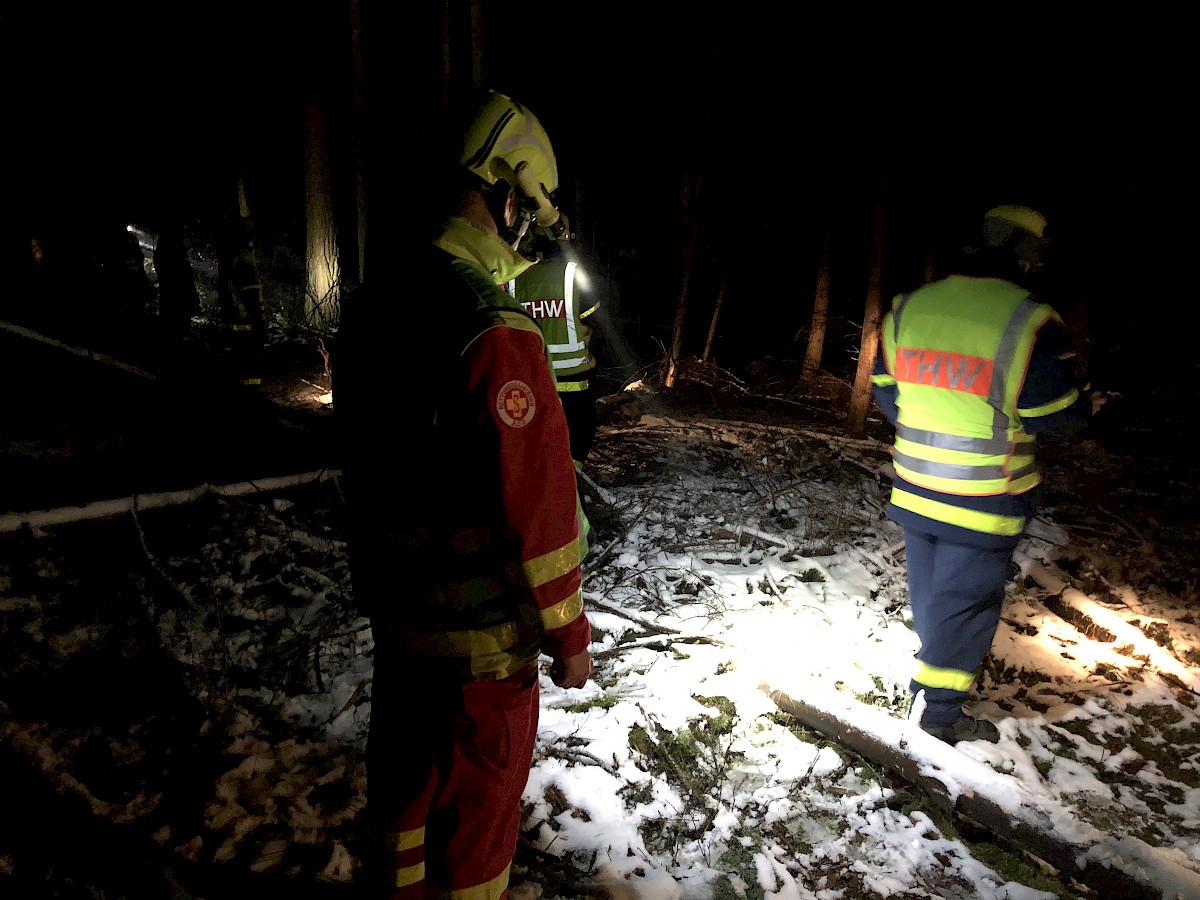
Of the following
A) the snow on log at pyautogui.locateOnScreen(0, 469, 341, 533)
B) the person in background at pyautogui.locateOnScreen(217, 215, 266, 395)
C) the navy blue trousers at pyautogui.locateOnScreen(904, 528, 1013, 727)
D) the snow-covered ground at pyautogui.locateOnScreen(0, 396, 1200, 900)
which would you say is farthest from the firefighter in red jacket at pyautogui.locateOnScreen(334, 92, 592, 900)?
the person in background at pyautogui.locateOnScreen(217, 215, 266, 395)

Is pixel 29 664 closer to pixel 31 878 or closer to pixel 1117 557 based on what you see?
pixel 31 878

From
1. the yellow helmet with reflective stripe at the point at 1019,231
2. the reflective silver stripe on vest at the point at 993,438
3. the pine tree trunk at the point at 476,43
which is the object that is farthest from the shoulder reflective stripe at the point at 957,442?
the pine tree trunk at the point at 476,43

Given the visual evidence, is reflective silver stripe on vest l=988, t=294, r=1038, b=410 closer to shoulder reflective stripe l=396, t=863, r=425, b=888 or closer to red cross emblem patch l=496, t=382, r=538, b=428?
red cross emblem patch l=496, t=382, r=538, b=428

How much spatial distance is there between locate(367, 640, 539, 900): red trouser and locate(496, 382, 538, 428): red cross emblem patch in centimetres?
74

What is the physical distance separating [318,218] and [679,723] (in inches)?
533

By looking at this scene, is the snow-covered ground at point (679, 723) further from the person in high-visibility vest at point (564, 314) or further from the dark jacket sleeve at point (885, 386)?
the dark jacket sleeve at point (885, 386)

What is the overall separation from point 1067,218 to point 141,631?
14184 mm

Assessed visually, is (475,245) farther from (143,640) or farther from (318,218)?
(318,218)

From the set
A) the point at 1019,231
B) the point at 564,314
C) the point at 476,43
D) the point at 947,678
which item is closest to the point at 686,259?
the point at 476,43

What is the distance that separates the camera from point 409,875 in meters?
1.87

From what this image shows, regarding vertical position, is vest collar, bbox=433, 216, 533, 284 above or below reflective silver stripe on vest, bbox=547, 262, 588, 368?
above

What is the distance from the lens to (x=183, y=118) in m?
14.2

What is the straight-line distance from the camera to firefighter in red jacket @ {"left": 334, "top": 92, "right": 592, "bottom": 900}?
1.54 metres

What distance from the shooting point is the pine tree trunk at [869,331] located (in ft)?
26.3
